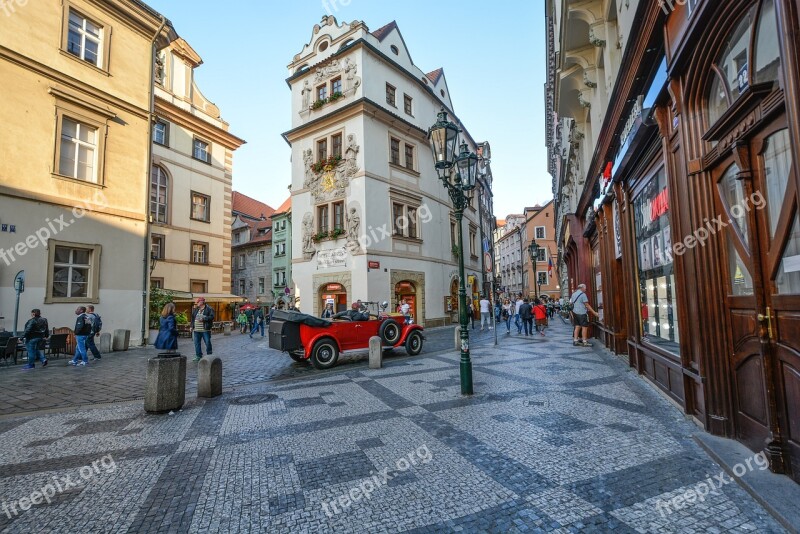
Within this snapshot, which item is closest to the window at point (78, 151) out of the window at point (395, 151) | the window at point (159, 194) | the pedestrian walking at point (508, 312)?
the window at point (159, 194)

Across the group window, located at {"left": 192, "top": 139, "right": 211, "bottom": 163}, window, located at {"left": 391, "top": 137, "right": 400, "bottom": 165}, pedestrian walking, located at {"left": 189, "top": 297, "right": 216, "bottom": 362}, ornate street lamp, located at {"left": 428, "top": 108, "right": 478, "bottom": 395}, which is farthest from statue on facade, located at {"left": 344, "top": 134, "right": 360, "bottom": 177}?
ornate street lamp, located at {"left": 428, "top": 108, "right": 478, "bottom": 395}

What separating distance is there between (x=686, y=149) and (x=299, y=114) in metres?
23.6

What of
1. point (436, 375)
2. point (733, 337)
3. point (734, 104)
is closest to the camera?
point (734, 104)

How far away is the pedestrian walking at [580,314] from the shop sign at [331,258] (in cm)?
1206

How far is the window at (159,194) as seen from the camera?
81.7 feet

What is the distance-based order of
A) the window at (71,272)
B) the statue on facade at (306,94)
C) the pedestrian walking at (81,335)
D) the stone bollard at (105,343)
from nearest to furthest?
the pedestrian walking at (81,335) → the window at (71,272) → the stone bollard at (105,343) → the statue on facade at (306,94)

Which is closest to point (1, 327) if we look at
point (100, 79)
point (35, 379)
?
point (35, 379)

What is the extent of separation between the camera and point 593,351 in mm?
11750

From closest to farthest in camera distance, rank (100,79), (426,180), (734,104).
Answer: (734,104), (100,79), (426,180)

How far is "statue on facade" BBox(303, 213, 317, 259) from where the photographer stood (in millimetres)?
22875

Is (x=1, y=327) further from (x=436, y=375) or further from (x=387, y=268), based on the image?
(x=387, y=268)

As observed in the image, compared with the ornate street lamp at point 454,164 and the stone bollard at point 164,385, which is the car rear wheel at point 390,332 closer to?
the ornate street lamp at point 454,164

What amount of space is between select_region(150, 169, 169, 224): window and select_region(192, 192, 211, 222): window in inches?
76.4

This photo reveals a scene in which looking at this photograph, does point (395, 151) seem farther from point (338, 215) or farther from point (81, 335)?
point (81, 335)
